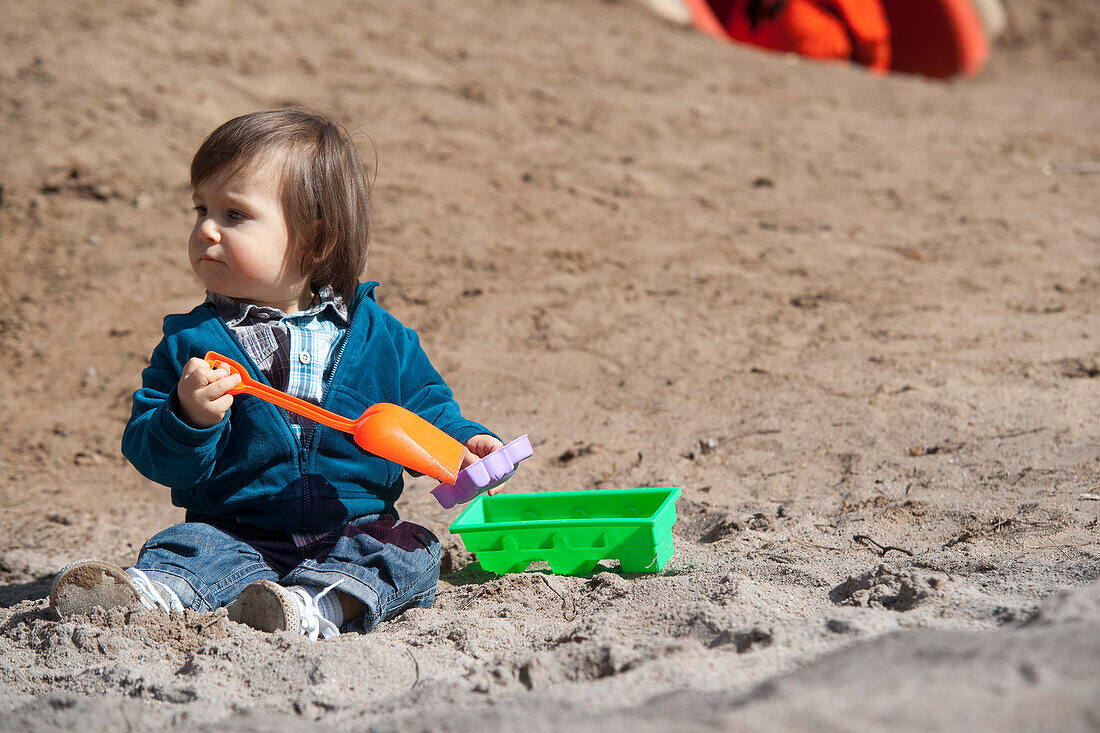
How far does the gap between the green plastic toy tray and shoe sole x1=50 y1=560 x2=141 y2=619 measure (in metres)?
0.65

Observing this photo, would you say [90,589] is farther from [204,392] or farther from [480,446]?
[480,446]

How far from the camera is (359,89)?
5.20 m

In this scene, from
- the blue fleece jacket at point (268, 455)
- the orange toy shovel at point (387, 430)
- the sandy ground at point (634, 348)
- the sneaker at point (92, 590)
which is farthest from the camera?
the blue fleece jacket at point (268, 455)

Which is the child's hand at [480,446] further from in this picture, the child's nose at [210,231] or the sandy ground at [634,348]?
the child's nose at [210,231]

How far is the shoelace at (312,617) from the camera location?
183 cm

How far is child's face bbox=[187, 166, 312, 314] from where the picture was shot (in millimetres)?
1991

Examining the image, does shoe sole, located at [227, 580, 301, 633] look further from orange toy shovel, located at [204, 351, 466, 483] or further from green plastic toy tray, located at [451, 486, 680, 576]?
green plastic toy tray, located at [451, 486, 680, 576]

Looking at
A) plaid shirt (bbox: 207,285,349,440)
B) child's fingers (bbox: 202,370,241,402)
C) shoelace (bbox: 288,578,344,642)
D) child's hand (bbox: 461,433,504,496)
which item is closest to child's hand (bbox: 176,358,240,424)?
child's fingers (bbox: 202,370,241,402)

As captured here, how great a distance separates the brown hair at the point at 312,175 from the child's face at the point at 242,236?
24 millimetres

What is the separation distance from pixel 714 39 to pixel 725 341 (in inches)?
159

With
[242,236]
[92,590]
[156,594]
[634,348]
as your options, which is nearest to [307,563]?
[156,594]

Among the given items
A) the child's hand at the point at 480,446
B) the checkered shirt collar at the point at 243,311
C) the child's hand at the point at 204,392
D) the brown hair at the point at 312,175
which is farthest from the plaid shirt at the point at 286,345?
the child's hand at the point at 480,446

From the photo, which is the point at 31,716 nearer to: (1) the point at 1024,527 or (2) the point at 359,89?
(1) the point at 1024,527

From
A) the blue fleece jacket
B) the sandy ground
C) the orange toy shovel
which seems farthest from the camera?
the blue fleece jacket
